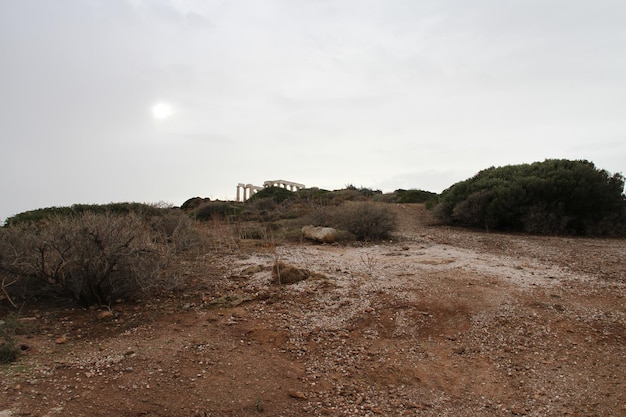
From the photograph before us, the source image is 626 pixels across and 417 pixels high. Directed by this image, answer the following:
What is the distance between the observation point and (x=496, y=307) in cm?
474

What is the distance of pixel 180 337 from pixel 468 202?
982 cm

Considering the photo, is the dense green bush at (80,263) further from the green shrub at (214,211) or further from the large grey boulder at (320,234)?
the green shrub at (214,211)

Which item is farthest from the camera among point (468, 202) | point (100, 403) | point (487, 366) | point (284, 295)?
point (468, 202)

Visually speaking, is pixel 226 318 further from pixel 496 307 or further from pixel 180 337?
pixel 496 307

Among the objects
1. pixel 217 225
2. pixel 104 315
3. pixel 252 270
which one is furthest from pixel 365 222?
pixel 104 315

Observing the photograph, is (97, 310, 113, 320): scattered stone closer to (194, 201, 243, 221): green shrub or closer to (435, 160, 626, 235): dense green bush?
(435, 160, 626, 235): dense green bush

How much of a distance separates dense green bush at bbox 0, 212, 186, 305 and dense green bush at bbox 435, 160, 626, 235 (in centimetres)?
938

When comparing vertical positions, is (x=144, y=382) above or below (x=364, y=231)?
below

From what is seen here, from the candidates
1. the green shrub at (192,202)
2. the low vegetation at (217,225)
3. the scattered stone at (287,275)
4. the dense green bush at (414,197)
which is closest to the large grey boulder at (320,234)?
the low vegetation at (217,225)

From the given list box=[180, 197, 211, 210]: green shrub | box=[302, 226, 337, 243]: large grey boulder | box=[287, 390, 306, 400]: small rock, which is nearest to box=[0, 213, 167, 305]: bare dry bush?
box=[287, 390, 306, 400]: small rock

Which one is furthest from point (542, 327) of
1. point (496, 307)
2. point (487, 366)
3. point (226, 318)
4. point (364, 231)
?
point (364, 231)

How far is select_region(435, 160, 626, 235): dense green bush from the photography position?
10.6 meters

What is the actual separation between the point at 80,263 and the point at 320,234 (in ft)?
17.6

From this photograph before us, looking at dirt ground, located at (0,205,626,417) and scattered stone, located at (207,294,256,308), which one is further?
scattered stone, located at (207,294,256,308)
